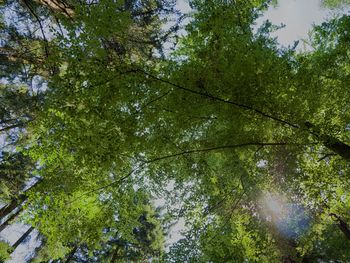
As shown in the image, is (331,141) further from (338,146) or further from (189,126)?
(189,126)

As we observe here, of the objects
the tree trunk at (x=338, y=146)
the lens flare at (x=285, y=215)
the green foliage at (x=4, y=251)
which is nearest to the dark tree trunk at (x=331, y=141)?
the tree trunk at (x=338, y=146)

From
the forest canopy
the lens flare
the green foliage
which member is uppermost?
the lens flare

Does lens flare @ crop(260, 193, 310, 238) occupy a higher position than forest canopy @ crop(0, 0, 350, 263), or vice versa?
lens flare @ crop(260, 193, 310, 238)

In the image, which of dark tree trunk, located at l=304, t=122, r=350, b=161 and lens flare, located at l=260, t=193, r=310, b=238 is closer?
dark tree trunk, located at l=304, t=122, r=350, b=161

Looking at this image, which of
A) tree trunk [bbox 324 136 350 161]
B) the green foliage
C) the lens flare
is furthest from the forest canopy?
the green foliage

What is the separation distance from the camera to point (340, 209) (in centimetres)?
623

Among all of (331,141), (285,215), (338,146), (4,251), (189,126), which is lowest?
(4,251)

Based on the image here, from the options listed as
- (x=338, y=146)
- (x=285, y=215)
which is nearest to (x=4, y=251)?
(x=285, y=215)

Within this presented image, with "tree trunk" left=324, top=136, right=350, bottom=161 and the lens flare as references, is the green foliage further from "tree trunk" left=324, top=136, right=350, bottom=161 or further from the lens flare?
"tree trunk" left=324, top=136, right=350, bottom=161

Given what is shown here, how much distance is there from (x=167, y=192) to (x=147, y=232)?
13.4 m

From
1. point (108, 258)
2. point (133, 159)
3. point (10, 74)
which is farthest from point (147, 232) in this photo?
point (133, 159)

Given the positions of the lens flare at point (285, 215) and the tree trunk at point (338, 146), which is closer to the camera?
the tree trunk at point (338, 146)

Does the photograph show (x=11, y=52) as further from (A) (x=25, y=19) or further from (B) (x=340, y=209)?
(B) (x=340, y=209)

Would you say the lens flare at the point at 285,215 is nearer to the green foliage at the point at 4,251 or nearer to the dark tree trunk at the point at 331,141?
the dark tree trunk at the point at 331,141
